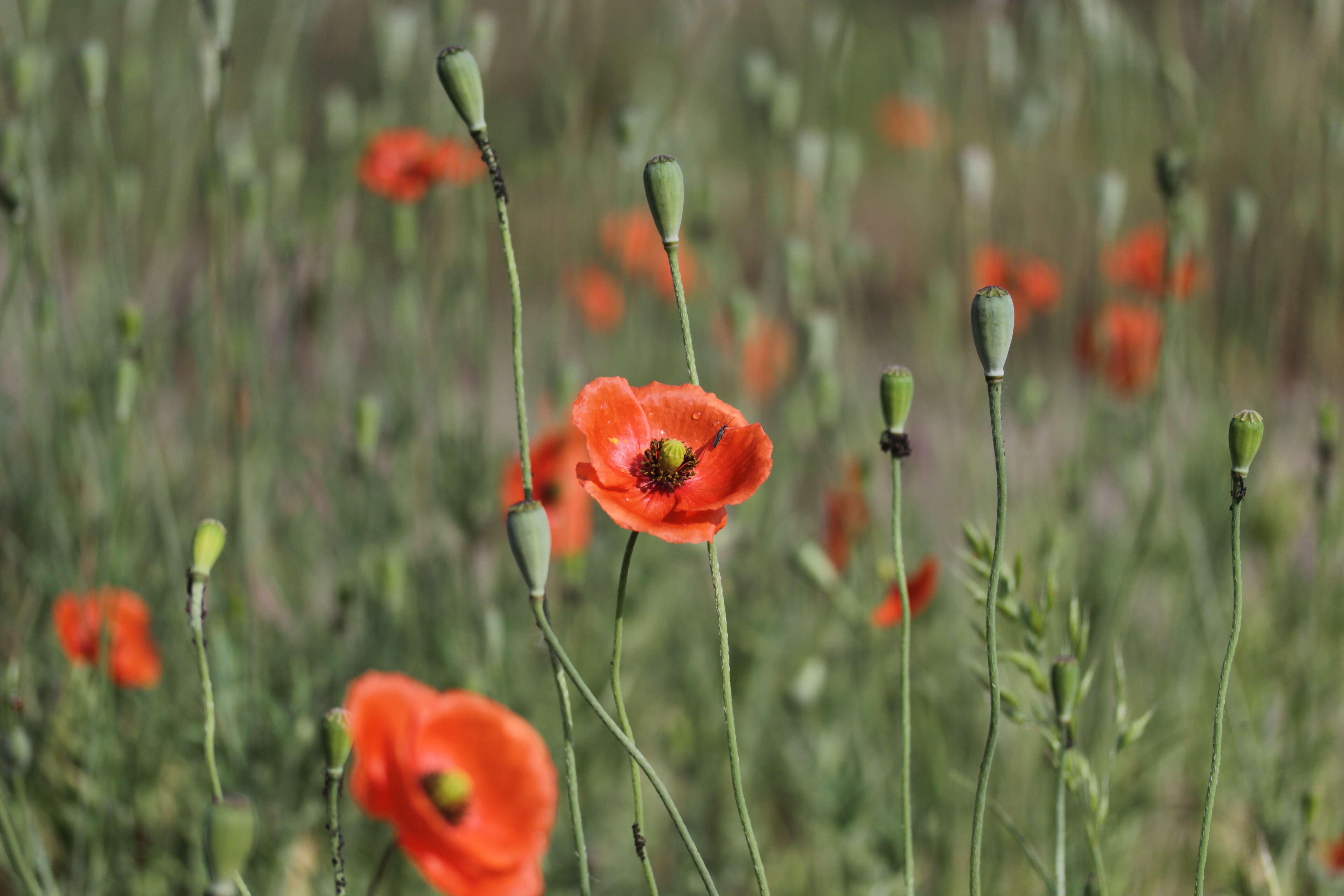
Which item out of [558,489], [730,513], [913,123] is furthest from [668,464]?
[913,123]

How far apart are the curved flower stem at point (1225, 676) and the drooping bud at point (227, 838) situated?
0.46 metres

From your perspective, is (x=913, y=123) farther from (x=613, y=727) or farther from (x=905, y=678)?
(x=613, y=727)

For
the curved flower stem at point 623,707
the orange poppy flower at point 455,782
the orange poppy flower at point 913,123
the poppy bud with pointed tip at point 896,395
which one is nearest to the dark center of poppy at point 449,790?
the orange poppy flower at point 455,782

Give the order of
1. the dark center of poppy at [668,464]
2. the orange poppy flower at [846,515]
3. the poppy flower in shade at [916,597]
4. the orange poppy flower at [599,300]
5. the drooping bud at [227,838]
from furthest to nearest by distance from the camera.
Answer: the orange poppy flower at [599,300], the orange poppy flower at [846,515], the poppy flower in shade at [916,597], the dark center of poppy at [668,464], the drooping bud at [227,838]

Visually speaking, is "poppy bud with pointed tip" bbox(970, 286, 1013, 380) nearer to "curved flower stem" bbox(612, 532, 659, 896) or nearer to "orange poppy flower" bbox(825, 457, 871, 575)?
"curved flower stem" bbox(612, 532, 659, 896)

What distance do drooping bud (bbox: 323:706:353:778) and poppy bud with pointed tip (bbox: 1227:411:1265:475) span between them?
19.3 inches

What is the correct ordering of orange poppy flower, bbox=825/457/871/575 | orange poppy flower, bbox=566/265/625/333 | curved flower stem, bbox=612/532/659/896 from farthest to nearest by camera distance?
orange poppy flower, bbox=566/265/625/333 < orange poppy flower, bbox=825/457/871/575 < curved flower stem, bbox=612/532/659/896

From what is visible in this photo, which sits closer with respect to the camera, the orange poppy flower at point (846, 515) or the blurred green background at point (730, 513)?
the blurred green background at point (730, 513)

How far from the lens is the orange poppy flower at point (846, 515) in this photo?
4.16ft

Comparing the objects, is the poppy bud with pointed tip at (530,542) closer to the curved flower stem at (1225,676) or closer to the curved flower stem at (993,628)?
the curved flower stem at (993,628)

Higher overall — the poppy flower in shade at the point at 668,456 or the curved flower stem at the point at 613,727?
the poppy flower in shade at the point at 668,456

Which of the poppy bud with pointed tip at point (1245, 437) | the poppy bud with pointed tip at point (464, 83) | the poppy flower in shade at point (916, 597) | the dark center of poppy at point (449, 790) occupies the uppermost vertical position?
the poppy bud with pointed tip at point (464, 83)

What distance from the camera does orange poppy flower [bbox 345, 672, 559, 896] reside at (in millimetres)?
566

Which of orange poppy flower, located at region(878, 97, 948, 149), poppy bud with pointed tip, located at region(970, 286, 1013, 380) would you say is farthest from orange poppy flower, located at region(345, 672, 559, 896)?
orange poppy flower, located at region(878, 97, 948, 149)
